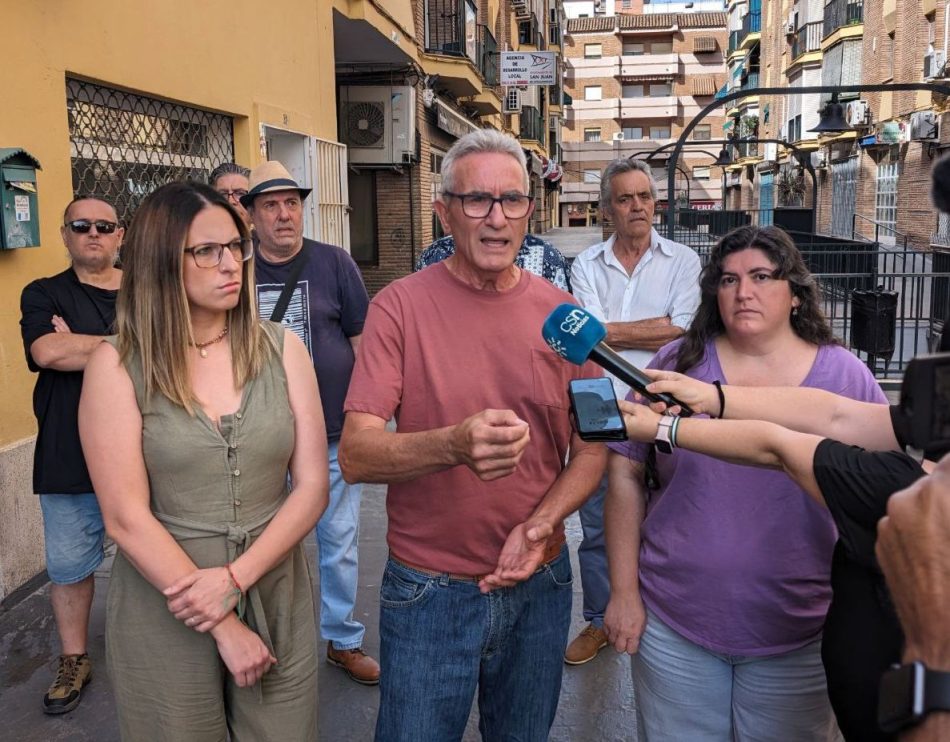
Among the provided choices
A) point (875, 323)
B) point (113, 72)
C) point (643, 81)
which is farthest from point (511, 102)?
point (643, 81)

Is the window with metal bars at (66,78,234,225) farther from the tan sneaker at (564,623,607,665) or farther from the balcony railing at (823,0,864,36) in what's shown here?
the balcony railing at (823,0,864,36)

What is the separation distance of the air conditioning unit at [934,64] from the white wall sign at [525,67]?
414 inches

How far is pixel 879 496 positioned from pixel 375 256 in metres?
13.9

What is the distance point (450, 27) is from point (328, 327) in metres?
13.8

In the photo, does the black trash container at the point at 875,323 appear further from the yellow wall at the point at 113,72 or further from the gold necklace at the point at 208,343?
the gold necklace at the point at 208,343

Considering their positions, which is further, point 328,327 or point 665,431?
point 328,327

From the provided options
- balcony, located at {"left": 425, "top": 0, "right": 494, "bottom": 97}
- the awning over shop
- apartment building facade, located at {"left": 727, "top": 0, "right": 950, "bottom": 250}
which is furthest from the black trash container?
the awning over shop

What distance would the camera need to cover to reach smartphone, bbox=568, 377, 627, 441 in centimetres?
197

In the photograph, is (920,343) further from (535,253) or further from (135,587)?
(135,587)

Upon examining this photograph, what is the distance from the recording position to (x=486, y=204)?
236cm

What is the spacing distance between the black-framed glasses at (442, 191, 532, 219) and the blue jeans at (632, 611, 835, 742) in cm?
116

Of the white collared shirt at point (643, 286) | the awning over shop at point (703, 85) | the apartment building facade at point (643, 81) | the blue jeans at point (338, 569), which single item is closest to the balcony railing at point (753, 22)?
the apartment building facade at point (643, 81)

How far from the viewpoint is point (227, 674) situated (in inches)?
93.3

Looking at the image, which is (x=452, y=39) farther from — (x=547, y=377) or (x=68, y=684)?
(x=547, y=377)
